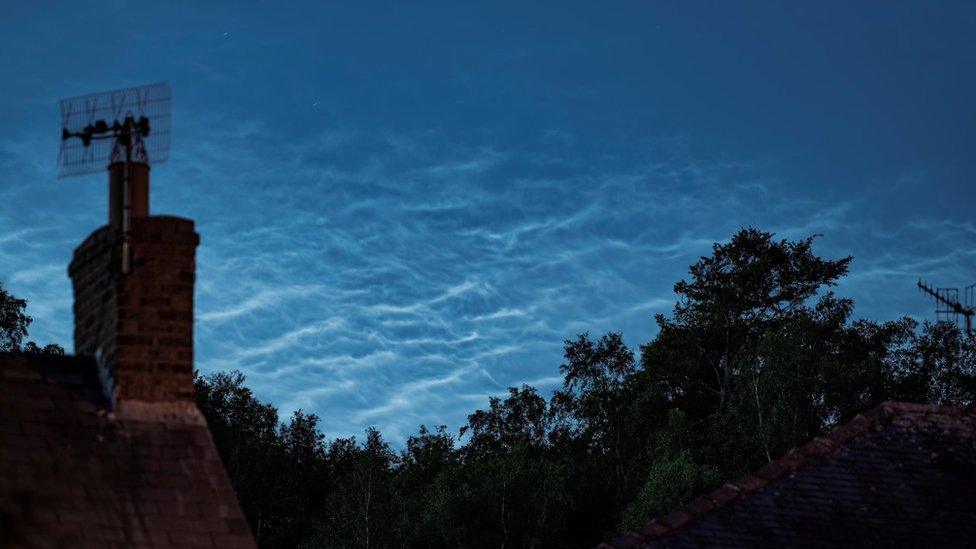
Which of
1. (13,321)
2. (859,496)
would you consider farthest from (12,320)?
(859,496)

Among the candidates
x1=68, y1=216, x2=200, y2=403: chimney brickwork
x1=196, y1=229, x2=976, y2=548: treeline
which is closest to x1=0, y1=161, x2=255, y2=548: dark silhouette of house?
x1=68, y1=216, x2=200, y2=403: chimney brickwork

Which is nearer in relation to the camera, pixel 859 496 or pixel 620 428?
pixel 859 496

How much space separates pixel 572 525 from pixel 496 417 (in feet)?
51.3

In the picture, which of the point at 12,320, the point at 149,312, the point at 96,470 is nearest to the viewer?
the point at 96,470

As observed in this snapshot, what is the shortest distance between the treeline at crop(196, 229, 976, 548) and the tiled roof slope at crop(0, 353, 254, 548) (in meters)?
34.7

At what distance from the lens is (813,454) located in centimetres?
1891

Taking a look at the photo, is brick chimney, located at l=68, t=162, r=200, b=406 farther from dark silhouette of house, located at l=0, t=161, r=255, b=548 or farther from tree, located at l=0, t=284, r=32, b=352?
tree, located at l=0, t=284, r=32, b=352

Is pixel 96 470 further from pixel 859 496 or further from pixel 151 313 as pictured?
pixel 859 496

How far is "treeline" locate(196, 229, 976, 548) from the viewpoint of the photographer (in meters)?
50.8

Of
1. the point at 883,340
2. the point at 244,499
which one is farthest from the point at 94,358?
the point at 883,340

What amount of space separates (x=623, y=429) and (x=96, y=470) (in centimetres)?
5114

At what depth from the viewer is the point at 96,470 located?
487 inches

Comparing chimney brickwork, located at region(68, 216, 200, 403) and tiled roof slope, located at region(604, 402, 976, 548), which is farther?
tiled roof slope, located at region(604, 402, 976, 548)

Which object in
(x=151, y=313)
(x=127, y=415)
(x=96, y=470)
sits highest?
(x=151, y=313)
